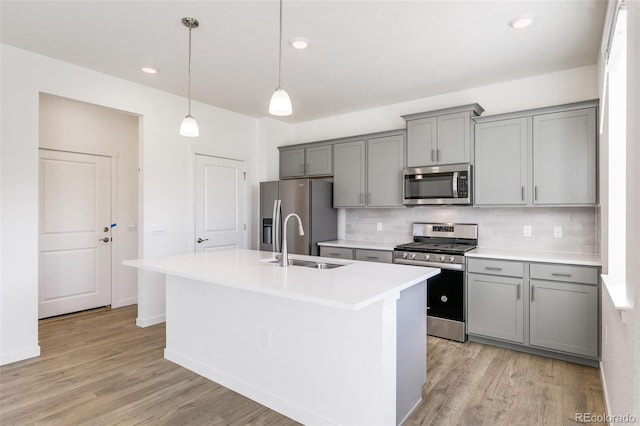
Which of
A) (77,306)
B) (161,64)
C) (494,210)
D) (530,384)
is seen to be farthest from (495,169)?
(77,306)

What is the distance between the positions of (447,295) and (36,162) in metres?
3.89

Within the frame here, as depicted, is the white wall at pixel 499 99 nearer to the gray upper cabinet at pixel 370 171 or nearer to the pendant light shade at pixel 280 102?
the gray upper cabinet at pixel 370 171

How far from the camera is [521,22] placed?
2572 millimetres

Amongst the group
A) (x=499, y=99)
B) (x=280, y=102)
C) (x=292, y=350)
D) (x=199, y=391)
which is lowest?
(x=199, y=391)

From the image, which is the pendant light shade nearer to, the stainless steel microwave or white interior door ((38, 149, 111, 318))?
the stainless steel microwave

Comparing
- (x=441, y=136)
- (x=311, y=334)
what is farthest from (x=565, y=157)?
(x=311, y=334)

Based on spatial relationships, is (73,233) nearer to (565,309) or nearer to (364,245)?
(364,245)

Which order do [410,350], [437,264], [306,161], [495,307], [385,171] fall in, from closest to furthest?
[410,350] → [495,307] → [437,264] → [385,171] → [306,161]

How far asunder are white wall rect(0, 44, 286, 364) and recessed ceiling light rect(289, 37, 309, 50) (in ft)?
6.41

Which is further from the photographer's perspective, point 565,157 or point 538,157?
point 538,157

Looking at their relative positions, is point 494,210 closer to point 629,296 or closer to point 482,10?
point 482,10

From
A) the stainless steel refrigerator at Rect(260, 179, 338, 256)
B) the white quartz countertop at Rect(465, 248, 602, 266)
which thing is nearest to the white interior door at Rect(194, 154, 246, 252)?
the stainless steel refrigerator at Rect(260, 179, 338, 256)

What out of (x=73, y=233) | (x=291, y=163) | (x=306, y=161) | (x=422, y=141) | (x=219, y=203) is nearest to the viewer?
(x=422, y=141)

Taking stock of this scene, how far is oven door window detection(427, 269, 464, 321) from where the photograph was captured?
349cm
